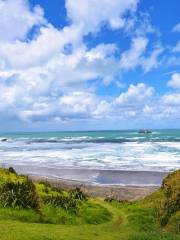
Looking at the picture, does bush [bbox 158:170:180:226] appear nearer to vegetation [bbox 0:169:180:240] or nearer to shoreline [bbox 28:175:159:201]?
vegetation [bbox 0:169:180:240]

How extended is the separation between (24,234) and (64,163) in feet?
200

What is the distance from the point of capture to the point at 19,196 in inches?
1014

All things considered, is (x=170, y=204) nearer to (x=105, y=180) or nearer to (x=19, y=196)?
(x=19, y=196)

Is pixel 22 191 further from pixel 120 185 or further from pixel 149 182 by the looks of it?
pixel 149 182

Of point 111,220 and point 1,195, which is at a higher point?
point 1,195

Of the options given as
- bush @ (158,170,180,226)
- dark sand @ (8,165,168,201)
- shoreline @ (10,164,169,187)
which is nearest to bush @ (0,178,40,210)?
bush @ (158,170,180,226)

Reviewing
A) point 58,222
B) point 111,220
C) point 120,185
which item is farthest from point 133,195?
point 58,222

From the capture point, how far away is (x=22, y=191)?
84.6ft

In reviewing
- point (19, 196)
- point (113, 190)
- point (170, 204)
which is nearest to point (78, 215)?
point (19, 196)

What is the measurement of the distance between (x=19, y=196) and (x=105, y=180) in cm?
3284

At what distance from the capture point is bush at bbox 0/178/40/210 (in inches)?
991

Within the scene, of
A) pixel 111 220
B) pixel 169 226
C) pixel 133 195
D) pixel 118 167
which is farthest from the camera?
pixel 118 167

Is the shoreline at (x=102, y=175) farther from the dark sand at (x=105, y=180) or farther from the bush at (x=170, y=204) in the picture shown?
the bush at (x=170, y=204)

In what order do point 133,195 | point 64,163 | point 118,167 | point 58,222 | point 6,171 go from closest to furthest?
point 58,222 < point 6,171 < point 133,195 < point 118,167 < point 64,163
